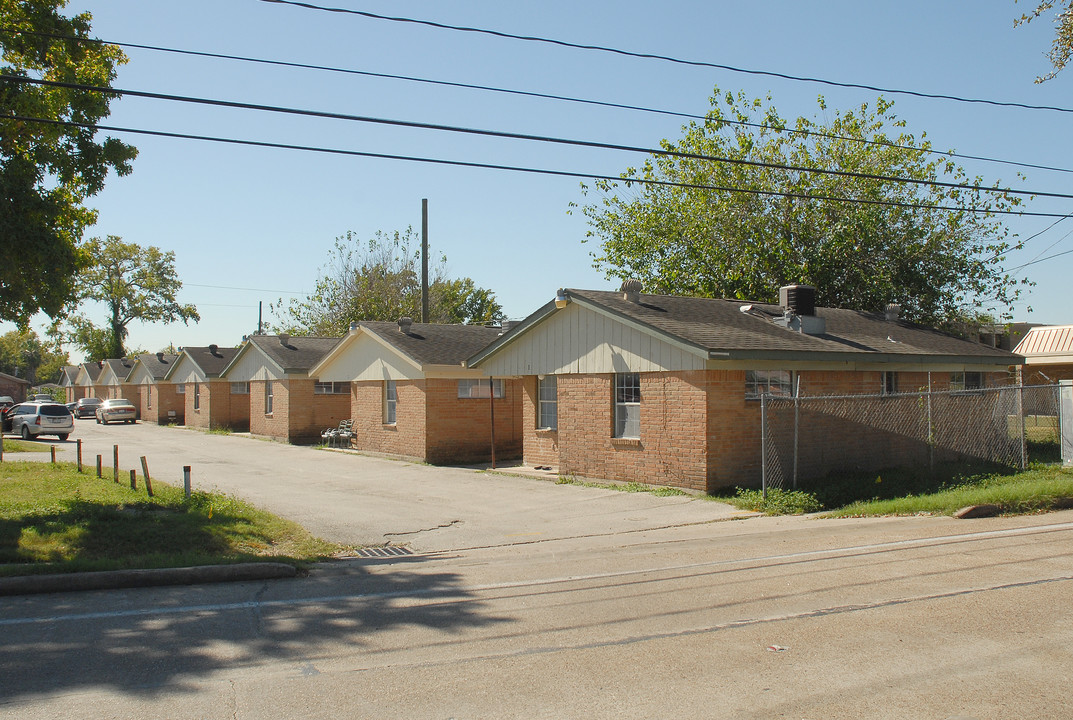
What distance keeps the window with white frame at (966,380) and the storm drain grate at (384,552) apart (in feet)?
50.4

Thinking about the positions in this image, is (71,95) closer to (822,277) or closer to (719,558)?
(719,558)

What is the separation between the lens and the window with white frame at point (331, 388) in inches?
1304

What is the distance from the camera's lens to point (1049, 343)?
29.0 metres

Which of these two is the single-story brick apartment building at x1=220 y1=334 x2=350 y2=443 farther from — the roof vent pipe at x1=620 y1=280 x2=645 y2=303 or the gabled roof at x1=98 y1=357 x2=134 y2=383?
the gabled roof at x1=98 y1=357 x2=134 y2=383

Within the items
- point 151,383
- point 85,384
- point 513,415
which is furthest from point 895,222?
point 85,384

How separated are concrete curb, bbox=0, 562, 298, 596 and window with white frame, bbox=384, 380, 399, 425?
53.7 feet

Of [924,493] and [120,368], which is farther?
[120,368]

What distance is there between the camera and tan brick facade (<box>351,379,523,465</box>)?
917 inches

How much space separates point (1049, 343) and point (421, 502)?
80.5 ft

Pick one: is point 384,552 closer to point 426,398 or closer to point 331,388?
point 426,398

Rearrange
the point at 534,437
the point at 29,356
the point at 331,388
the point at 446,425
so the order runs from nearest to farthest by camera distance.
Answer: the point at 534,437, the point at 446,425, the point at 331,388, the point at 29,356

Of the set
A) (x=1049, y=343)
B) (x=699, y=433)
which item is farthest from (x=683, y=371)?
(x=1049, y=343)

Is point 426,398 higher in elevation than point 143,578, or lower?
higher

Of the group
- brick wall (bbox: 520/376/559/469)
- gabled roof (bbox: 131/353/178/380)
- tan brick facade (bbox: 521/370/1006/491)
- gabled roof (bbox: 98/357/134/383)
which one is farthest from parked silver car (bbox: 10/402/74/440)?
gabled roof (bbox: 98/357/134/383)
